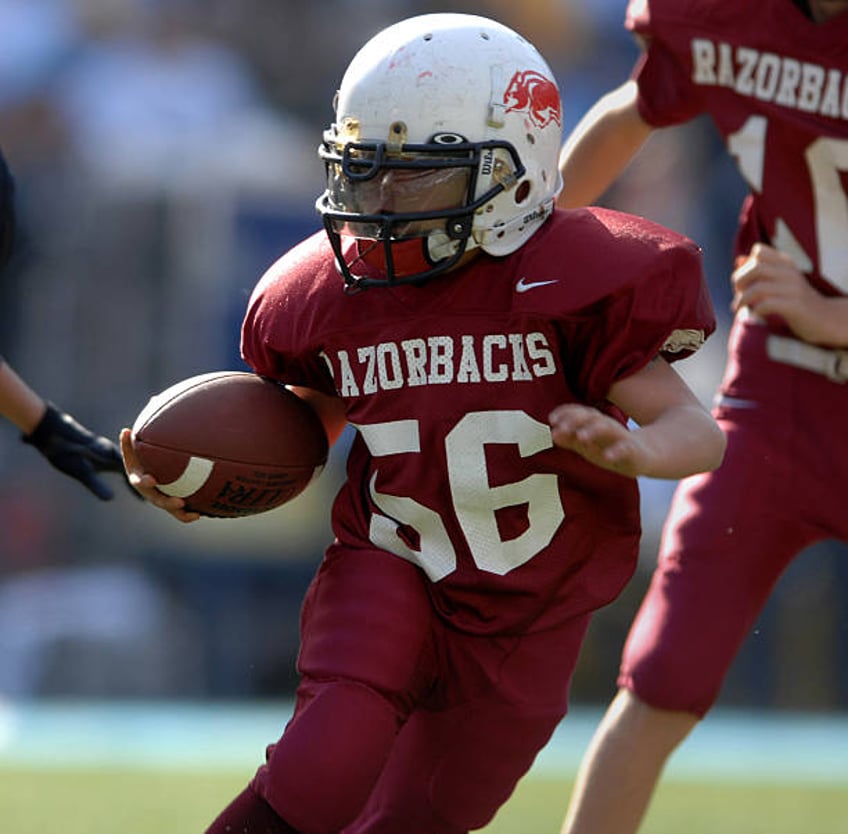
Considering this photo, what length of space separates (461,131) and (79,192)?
481 cm

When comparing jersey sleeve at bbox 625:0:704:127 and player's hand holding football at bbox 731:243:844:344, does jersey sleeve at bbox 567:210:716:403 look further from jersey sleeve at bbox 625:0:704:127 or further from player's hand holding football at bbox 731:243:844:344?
jersey sleeve at bbox 625:0:704:127

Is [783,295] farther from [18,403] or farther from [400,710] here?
[18,403]

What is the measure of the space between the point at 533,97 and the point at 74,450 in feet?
3.60

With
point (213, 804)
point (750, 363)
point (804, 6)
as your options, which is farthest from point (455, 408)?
point (213, 804)

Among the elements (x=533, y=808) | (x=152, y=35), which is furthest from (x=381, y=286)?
(x=152, y=35)

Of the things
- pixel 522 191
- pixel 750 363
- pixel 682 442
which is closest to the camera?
pixel 682 442

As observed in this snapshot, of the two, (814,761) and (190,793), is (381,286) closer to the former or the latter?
(190,793)

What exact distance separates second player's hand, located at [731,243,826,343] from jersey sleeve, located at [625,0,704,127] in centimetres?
36

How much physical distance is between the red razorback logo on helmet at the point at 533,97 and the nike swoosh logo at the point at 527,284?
26 centimetres

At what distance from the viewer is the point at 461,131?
2.42 meters

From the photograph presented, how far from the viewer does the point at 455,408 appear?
243 centimetres

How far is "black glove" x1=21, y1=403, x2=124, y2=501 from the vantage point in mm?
3000

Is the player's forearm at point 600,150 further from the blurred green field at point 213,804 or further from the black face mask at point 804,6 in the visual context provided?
the blurred green field at point 213,804

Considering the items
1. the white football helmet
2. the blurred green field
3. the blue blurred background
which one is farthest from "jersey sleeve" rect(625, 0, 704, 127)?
the blue blurred background
